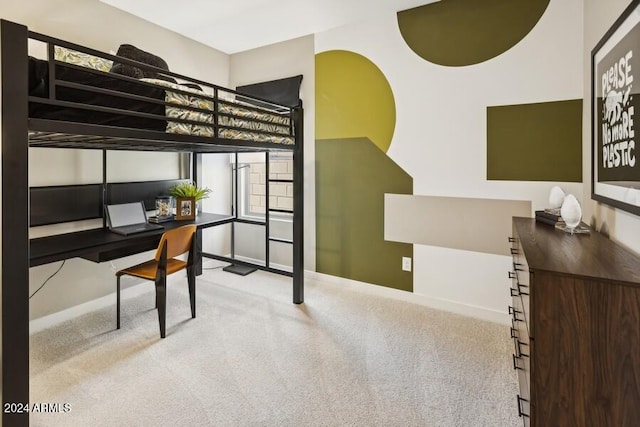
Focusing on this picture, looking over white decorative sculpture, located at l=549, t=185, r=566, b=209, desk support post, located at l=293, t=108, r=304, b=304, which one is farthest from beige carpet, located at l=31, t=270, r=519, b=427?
white decorative sculpture, located at l=549, t=185, r=566, b=209

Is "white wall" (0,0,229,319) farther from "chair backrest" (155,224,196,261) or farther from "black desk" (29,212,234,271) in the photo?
"chair backrest" (155,224,196,261)

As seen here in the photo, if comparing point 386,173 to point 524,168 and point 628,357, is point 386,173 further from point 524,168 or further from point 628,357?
point 628,357

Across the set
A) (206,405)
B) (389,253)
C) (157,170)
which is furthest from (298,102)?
(206,405)

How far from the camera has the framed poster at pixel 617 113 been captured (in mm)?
1373

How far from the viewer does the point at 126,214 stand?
2930mm

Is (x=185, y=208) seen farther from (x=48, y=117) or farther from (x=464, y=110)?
(x=464, y=110)

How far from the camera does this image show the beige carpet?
1734mm

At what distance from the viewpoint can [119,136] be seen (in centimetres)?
176

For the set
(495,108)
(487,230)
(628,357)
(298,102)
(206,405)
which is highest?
(298,102)

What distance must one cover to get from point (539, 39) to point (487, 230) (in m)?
1.45

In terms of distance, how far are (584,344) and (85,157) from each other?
3378mm

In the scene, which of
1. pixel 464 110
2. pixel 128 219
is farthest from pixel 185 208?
pixel 464 110

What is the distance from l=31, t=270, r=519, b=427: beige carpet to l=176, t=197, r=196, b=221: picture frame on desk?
79cm

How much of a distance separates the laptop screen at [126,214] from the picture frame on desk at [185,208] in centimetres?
30
